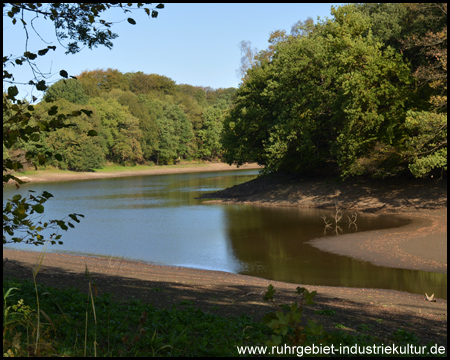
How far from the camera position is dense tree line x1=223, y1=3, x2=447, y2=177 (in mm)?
22719

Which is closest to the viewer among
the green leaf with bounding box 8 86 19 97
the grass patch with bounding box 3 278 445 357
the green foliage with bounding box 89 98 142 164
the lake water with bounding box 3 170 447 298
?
the green leaf with bounding box 8 86 19 97

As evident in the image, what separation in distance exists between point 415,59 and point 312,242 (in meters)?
14.2

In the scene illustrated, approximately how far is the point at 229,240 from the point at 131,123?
55480 mm

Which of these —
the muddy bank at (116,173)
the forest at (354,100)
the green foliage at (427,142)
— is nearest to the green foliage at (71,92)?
the muddy bank at (116,173)

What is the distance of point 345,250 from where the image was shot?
17312mm

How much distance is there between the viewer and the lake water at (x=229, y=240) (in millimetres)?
14047

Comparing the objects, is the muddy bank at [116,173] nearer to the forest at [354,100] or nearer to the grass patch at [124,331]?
the forest at [354,100]

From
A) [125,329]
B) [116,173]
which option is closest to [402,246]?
[125,329]

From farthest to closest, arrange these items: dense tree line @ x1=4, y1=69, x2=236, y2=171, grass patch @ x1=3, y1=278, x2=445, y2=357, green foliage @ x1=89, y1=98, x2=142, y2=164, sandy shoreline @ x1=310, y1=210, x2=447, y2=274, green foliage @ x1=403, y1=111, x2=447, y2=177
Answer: green foliage @ x1=89, y1=98, x2=142, y2=164
dense tree line @ x1=4, y1=69, x2=236, y2=171
green foliage @ x1=403, y1=111, x2=447, y2=177
sandy shoreline @ x1=310, y1=210, x2=447, y2=274
grass patch @ x1=3, y1=278, x2=445, y2=357

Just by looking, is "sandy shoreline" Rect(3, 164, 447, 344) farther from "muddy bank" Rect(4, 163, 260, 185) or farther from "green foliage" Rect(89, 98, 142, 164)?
"green foliage" Rect(89, 98, 142, 164)

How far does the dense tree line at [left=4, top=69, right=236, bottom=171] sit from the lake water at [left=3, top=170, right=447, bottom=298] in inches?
1191

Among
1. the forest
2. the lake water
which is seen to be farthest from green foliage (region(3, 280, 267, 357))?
the forest

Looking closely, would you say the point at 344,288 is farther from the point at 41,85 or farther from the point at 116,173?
the point at 116,173

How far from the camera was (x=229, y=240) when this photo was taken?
2002cm
